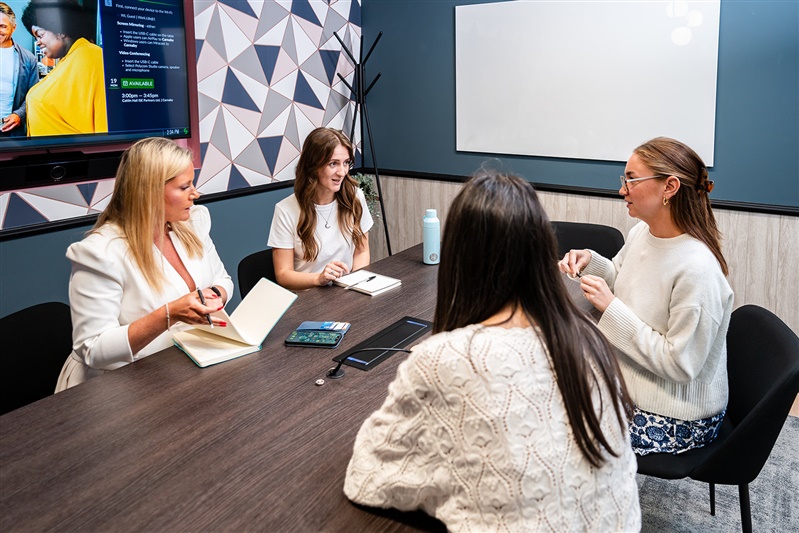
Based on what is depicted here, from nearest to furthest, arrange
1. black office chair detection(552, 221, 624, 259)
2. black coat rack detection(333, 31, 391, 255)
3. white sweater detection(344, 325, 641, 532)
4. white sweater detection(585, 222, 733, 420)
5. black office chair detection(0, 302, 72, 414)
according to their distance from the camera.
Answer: white sweater detection(344, 325, 641, 532) < white sweater detection(585, 222, 733, 420) < black office chair detection(0, 302, 72, 414) < black office chair detection(552, 221, 624, 259) < black coat rack detection(333, 31, 391, 255)

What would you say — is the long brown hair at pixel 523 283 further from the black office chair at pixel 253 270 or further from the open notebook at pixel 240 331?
the black office chair at pixel 253 270

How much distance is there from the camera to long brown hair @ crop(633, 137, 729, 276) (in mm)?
1800

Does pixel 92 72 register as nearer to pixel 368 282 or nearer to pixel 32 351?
pixel 32 351

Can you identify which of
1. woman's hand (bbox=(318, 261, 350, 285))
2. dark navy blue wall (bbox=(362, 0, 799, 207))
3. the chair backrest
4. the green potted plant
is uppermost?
dark navy blue wall (bbox=(362, 0, 799, 207))

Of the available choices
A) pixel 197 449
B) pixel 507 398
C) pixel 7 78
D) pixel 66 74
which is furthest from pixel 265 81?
pixel 507 398

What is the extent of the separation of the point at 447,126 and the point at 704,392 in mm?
2737

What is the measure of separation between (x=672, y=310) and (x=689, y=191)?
13.6 inches

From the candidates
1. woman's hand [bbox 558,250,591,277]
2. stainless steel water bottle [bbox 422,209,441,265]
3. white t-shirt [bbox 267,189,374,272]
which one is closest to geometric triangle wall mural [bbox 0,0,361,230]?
white t-shirt [bbox 267,189,374,272]

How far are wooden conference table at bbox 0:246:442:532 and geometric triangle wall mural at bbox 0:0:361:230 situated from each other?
170 centimetres

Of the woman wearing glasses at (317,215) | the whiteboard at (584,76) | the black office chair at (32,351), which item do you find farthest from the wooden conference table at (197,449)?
the whiteboard at (584,76)

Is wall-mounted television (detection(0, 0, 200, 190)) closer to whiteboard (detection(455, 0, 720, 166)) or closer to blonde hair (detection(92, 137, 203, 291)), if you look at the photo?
blonde hair (detection(92, 137, 203, 291))

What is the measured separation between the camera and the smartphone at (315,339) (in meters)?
1.85

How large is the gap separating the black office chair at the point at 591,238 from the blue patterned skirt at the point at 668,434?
1.32 meters

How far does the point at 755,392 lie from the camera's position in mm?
1771
